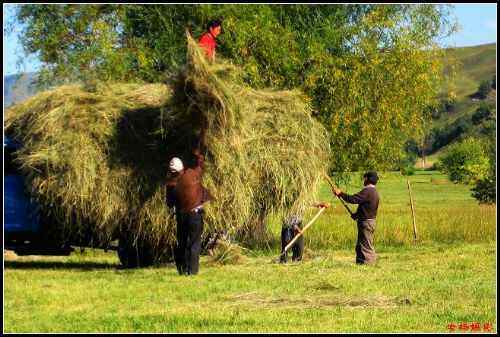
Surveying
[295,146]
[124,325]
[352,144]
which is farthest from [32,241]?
[352,144]

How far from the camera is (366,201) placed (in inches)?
699

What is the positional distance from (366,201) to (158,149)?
3747mm

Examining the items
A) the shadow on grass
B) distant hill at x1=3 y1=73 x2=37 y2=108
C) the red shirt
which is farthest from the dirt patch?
distant hill at x1=3 y1=73 x2=37 y2=108

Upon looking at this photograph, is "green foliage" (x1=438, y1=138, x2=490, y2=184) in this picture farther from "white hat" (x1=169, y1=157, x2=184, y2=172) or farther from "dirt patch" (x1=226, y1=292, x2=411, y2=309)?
"dirt patch" (x1=226, y1=292, x2=411, y2=309)

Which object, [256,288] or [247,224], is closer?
[256,288]

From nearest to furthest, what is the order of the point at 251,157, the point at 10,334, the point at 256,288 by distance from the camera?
the point at 10,334 → the point at 256,288 → the point at 251,157

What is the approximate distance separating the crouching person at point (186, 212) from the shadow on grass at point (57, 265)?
2.35 meters

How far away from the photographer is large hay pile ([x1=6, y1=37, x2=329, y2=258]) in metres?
15.6

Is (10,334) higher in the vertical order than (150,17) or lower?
lower

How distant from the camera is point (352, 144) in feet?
82.9

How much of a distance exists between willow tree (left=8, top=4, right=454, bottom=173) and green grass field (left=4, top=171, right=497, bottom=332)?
4.67m

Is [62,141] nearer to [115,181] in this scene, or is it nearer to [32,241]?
[115,181]

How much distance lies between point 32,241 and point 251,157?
148 inches

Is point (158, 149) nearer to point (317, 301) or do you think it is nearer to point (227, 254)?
point (227, 254)
